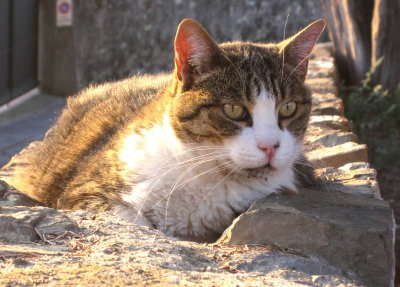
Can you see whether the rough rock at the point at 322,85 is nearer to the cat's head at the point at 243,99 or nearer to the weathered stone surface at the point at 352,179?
the weathered stone surface at the point at 352,179

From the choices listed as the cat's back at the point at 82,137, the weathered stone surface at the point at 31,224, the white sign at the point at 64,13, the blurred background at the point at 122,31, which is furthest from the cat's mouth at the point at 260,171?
the white sign at the point at 64,13

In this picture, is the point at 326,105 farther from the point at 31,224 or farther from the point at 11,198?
the point at 31,224

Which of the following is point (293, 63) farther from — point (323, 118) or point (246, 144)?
point (323, 118)

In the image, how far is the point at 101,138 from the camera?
3486mm

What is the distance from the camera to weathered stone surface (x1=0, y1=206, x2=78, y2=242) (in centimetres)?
245

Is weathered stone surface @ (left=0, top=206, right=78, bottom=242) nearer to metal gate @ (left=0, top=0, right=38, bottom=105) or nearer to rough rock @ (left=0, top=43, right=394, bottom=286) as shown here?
rough rock @ (left=0, top=43, right=394, bottom=286)

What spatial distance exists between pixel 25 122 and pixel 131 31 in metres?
2.14

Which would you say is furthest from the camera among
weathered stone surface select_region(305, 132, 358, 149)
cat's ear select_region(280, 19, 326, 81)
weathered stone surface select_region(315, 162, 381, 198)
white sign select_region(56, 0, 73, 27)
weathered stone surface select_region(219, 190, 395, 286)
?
white sign select_region(56, 0, 73, 27)

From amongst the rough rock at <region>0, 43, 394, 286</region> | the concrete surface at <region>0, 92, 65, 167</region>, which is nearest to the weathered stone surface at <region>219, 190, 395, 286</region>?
the rough rock at <region>0, 43, 394, 286</region>

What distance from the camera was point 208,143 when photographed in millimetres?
2895

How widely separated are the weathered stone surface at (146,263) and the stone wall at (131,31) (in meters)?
6.43

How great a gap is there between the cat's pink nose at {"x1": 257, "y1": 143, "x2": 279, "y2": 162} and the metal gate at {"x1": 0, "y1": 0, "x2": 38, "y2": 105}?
18.3ft

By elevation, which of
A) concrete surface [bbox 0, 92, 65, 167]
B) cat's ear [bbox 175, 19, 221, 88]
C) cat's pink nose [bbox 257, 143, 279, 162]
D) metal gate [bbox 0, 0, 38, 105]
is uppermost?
cat's ear [bbox 175, 19, 221, 88]

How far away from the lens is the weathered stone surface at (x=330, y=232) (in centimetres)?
245
